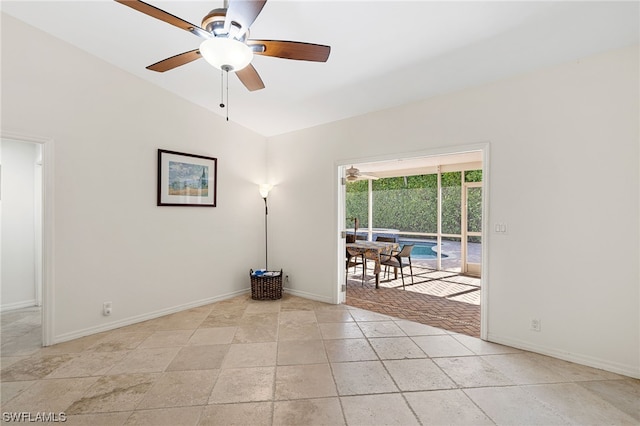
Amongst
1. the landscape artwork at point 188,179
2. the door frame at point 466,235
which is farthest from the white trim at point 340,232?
the door frame at point 466,235

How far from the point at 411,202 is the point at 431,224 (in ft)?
2.92

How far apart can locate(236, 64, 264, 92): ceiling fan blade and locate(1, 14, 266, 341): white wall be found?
6.18ft

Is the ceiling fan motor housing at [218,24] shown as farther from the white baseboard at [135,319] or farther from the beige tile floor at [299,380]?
the white baseboard at [135,319]

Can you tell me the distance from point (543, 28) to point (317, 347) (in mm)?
3306

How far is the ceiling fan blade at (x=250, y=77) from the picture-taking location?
216 cm

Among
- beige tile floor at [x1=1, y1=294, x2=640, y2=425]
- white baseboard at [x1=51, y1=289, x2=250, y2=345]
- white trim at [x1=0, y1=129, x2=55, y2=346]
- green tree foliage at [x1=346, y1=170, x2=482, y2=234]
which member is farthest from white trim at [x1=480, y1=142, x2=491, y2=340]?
white trim at [x1=0, y1=129, x2=55, y2=346]

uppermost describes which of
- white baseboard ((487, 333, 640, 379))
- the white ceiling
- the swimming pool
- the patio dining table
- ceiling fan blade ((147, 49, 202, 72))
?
the white ceiling

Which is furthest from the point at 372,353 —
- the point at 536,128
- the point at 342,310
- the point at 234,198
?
the point at 234,198

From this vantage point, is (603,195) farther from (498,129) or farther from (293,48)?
(293,48)

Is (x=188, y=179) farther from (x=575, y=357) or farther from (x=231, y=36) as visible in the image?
(x=575, y=357)

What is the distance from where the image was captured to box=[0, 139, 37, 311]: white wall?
12.5 feet

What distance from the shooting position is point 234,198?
4.50 meters

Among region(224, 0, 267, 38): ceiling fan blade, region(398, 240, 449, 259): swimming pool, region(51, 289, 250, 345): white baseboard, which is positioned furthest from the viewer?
region(398, 240, 449, 259): swimming pool

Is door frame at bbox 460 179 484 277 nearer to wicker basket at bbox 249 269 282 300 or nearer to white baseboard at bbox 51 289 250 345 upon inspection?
wicker basket at bbox 249 269 282 300
